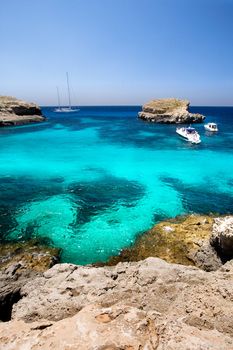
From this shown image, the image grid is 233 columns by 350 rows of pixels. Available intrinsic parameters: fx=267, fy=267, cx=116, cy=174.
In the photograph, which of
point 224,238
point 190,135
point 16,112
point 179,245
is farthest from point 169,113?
point 224,238

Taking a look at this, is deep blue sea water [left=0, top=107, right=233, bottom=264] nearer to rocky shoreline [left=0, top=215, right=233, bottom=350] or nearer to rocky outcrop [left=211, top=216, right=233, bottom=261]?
rocky outcrop [left=211, top=216, right=233, bottom=261]

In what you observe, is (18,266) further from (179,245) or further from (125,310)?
(179,245)

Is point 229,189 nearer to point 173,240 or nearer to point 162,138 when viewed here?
point 173,240

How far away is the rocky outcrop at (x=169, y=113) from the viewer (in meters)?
93.4

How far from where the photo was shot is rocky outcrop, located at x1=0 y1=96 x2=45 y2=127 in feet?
273

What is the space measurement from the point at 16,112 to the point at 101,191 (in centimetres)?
7698

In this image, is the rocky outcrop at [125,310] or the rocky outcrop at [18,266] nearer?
the rocky outcrop at [125,310]

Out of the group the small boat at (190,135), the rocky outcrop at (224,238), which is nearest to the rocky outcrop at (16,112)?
the small boat at (190,135)

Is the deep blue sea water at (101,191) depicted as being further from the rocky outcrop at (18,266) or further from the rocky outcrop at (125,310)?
the rocky outcrop at (125,310)

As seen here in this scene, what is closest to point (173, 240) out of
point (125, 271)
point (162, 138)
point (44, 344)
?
point (125, 271)

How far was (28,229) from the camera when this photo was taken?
59.9ft

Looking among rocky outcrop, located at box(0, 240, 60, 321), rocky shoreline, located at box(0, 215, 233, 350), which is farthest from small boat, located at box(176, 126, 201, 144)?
rocky shoreline, located at box(0, 215, 233, 350)

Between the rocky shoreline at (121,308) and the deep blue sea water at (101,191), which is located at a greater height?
the rocky shoreline at (121,308)

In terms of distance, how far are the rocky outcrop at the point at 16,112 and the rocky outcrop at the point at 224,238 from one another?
7795 centimetres
